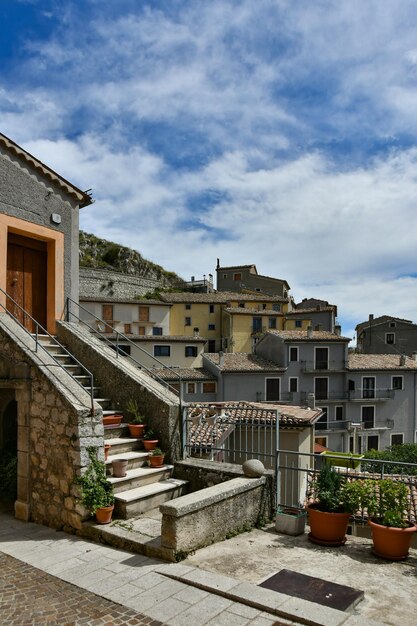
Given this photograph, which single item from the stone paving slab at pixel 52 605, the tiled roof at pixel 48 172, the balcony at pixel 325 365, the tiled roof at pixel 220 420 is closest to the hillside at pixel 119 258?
the balcony at pixel 325 365

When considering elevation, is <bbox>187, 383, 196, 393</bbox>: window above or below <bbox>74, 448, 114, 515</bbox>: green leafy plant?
below

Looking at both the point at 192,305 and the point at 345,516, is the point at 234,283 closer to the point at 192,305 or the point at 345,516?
the point at 192,305

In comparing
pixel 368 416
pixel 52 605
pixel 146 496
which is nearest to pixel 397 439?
pixel 368 416

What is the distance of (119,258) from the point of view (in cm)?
6731

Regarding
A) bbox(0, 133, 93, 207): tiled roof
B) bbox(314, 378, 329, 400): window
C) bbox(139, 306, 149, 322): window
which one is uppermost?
bbox(0, 133, 93, 207): tiled roof

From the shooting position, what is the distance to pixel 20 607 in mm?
4621

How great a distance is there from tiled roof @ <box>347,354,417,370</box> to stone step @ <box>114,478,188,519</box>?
33.2 meters

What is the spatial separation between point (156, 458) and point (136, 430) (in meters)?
0.87

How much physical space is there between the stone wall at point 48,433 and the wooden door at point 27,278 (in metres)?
3.17

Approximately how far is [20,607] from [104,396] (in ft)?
16.5

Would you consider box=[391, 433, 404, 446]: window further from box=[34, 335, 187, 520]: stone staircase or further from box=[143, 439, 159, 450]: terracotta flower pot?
box=[143, 439, 159, 450]: terracotta flower pot

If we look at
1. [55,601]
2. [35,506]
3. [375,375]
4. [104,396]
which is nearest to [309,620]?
[55,601]

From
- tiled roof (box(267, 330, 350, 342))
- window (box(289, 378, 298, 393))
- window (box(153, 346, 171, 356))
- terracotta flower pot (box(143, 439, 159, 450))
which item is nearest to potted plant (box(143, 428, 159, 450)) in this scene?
terracotta flower pot (box(143, 439, 159, 450))

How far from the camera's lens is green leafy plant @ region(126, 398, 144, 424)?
859cm
